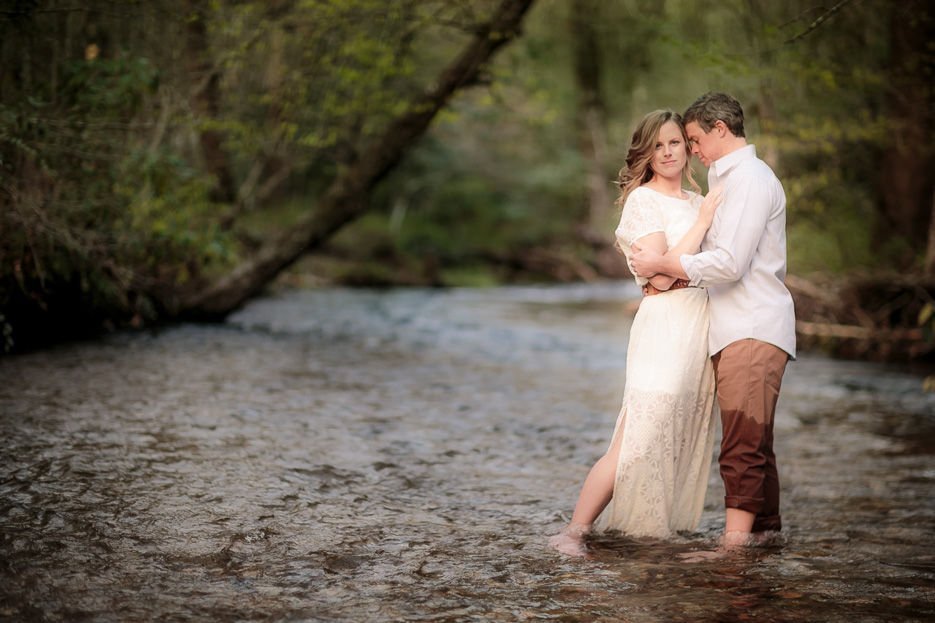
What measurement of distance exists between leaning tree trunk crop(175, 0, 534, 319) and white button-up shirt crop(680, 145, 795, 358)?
7556mm

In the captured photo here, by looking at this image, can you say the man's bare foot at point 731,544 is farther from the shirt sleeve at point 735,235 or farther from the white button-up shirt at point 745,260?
the shirt sleeve at point 735,235

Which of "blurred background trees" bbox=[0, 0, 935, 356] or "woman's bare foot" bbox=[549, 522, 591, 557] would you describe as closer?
"woman's bare foot" bbox=[549, 522, 591, 557]

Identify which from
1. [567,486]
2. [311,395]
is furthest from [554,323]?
[567,486]

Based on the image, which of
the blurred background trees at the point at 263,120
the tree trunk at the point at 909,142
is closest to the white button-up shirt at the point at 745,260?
the blurred background trees at the point at 263,120

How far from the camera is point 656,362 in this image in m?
4.06

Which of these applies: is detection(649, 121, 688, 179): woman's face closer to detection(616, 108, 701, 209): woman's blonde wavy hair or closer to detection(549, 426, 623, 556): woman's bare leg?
detection(616, 108, 701, 209): woman's blonde wavy hair

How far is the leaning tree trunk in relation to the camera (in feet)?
37.0

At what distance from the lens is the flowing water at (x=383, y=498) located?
325 cm

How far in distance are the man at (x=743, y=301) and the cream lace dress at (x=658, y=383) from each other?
12cm

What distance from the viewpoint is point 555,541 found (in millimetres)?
4055

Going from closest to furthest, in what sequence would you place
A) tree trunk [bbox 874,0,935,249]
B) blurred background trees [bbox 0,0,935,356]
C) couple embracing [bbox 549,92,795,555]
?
couple embracing [bbox 549,92,795,555], blurred background trees [bbox 0,0,935,356], tree trunk [bbox 874,0,935,249]

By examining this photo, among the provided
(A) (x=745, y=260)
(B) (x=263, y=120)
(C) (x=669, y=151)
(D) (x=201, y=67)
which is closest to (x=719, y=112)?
(C) (x=669, y=151)

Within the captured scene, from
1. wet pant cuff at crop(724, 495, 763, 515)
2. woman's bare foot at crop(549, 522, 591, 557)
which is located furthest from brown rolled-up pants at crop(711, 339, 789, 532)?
woman's bare foot at crop(549, 522, 591, 557)

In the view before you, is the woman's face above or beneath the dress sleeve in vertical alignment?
above
